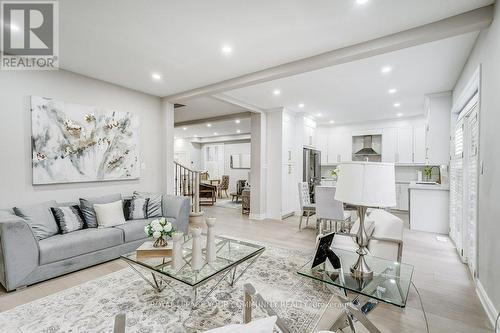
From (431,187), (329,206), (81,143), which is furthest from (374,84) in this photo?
(81,143)

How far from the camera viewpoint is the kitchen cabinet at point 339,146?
7702 millimetres

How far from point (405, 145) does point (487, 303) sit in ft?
18.0

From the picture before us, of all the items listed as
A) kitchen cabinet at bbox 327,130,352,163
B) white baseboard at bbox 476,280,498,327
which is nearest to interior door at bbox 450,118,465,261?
white baseboard at bbox 476,280,498,327

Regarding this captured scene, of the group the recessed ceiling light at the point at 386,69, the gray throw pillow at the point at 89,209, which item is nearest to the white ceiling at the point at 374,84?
the recessed ceiling light at the point at 386,69

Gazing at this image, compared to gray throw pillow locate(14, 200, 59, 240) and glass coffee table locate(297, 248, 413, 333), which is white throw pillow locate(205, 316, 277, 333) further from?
gray throw pillow locate(14, 200, 59, 240)

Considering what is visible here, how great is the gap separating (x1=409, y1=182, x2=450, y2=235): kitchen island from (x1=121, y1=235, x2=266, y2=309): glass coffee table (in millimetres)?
3910

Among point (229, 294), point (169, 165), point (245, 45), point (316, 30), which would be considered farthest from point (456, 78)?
point (169, 165)

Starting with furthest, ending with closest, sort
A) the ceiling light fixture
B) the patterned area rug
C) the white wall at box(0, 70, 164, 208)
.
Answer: the ceiling light fixture < the white wall at box(0, 70, 164, 208) < the patterned area rug

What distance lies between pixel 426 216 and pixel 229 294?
172 inches

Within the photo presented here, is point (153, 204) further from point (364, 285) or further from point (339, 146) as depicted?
point (339, 146)

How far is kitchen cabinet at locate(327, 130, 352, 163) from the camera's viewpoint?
25.3 ft

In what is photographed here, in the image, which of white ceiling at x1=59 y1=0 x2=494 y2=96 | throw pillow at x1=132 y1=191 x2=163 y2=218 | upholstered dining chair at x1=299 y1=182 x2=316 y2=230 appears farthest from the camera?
upholstered dining chair at x1=299 y1=182 x2=316 y2=230

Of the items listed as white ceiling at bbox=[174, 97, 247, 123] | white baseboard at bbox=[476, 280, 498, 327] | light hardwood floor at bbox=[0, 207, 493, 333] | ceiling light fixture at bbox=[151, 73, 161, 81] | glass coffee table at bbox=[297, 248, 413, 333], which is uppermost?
white ceiling at bbox=[174, 97, 247, 123]

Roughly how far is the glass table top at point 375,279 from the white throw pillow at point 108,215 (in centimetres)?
290
